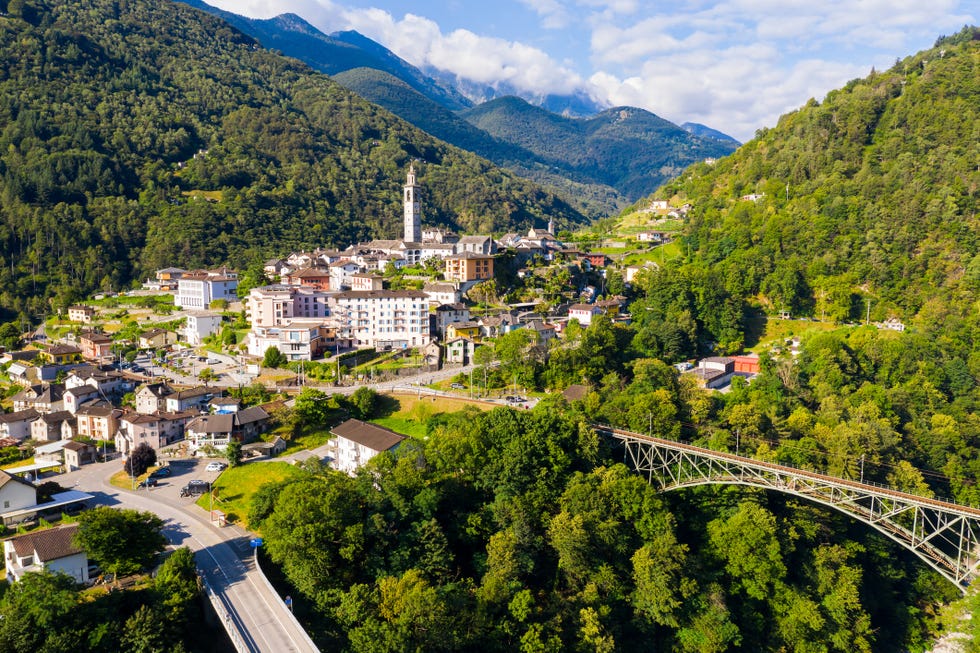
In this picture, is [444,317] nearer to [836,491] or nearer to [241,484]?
[241,484]

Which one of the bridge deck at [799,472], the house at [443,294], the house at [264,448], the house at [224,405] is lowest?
the house at [264,448]

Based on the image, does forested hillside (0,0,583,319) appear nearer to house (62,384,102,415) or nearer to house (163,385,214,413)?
house (62,384,102,415)

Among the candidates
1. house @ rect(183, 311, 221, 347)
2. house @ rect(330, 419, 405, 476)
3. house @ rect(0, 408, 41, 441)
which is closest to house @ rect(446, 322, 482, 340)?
house @ rect(330, 419, 405, 476)

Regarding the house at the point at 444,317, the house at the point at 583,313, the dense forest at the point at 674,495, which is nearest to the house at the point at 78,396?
the dense forest at the point at 674,495

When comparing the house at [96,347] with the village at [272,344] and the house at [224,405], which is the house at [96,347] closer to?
the village at [272,344]

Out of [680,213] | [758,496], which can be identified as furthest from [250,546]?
[680,213]

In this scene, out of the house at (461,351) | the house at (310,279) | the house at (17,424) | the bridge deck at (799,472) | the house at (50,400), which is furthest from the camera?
the house at (310,279)

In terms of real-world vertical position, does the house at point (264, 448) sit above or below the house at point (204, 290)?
below

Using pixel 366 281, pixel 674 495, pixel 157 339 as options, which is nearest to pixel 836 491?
pixel 674 495
